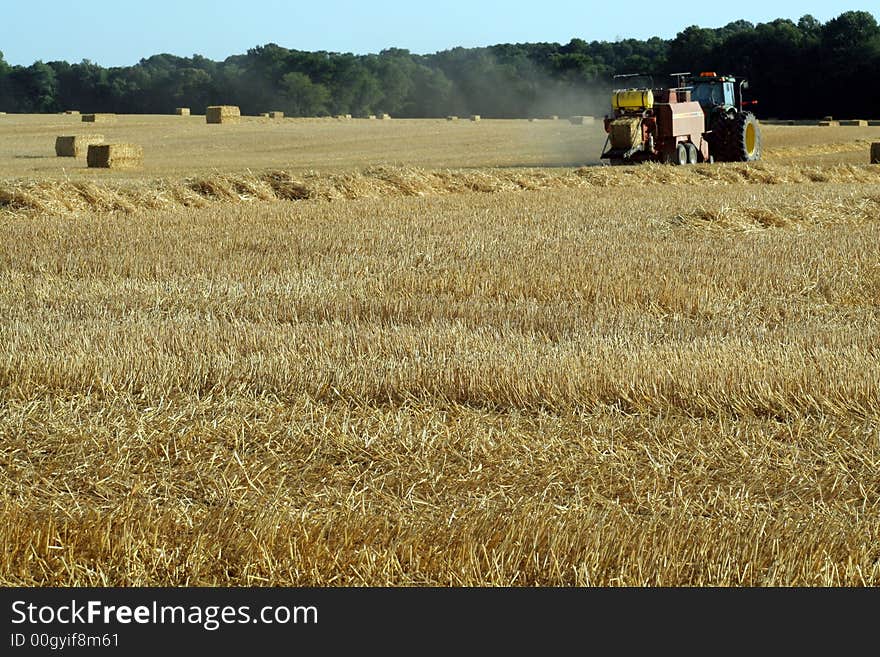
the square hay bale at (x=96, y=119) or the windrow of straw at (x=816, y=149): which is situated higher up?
the square hay bale at (x=96, y=119)

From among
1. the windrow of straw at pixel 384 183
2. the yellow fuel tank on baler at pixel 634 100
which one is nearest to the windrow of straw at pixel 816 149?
the yellow fuel tank on baler at pixel 634 100

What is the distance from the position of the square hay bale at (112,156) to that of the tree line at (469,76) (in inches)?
1649

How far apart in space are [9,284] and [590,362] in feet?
18.7

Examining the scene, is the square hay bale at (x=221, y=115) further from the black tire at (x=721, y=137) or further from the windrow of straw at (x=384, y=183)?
the windrow of straw at (x=384, y=183)

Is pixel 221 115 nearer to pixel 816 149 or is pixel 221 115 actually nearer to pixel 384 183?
pixel 816 149

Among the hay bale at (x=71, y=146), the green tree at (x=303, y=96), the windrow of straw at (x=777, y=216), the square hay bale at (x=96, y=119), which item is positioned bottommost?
the windrow of straw at (x=777, y=216)

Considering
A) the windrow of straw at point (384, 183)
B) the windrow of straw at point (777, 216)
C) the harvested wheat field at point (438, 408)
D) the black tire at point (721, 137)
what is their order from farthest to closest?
the black tire at point (721, 137) → the windrow of straw at point (384, 183) → the windrow of straw at point (777, 216) → the harvested wheat field at point (438, 408)

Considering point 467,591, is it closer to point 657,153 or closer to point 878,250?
point 878,250

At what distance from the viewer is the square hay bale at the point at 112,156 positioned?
84.2ft

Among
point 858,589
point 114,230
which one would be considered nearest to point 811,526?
point 858,589

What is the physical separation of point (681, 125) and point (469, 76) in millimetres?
64308

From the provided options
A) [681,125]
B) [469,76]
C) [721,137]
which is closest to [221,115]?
[721,137]

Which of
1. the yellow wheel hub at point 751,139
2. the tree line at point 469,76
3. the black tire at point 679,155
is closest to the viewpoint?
Result: the black tire at point 679,155

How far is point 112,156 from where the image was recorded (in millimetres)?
25656
